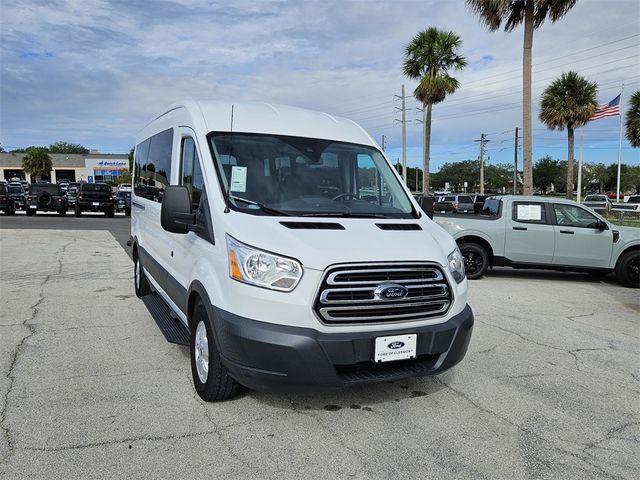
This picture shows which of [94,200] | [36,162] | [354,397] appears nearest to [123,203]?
[94,200]

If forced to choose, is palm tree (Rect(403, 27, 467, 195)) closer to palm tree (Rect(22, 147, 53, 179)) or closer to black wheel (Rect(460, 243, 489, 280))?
black wheel (Rect(460, 243, 489, 280))

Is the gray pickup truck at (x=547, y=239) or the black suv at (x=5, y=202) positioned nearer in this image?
the gray pickup truck at (x=547, y=239)

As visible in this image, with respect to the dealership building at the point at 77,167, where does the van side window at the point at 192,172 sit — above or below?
below

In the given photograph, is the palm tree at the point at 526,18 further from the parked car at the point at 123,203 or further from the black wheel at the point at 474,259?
the parked car at the point at 123,203

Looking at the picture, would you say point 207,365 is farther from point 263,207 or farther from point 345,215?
point 345,215

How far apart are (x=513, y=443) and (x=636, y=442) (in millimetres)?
851

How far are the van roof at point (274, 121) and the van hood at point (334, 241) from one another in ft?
3.45

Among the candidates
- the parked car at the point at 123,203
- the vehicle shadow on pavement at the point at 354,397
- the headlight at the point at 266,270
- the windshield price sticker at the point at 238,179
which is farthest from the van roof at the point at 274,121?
the parked car at the point at 123,203

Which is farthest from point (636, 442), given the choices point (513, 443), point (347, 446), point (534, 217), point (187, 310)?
point (534, 217)

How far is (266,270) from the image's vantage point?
326cm

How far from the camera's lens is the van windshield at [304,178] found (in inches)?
155

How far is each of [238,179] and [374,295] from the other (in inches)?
56.8

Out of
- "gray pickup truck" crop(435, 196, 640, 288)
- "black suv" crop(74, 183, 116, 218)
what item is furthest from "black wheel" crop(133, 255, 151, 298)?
"black suv" crop(74, 183, 116, 218)

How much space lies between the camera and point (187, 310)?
416 centimetres
